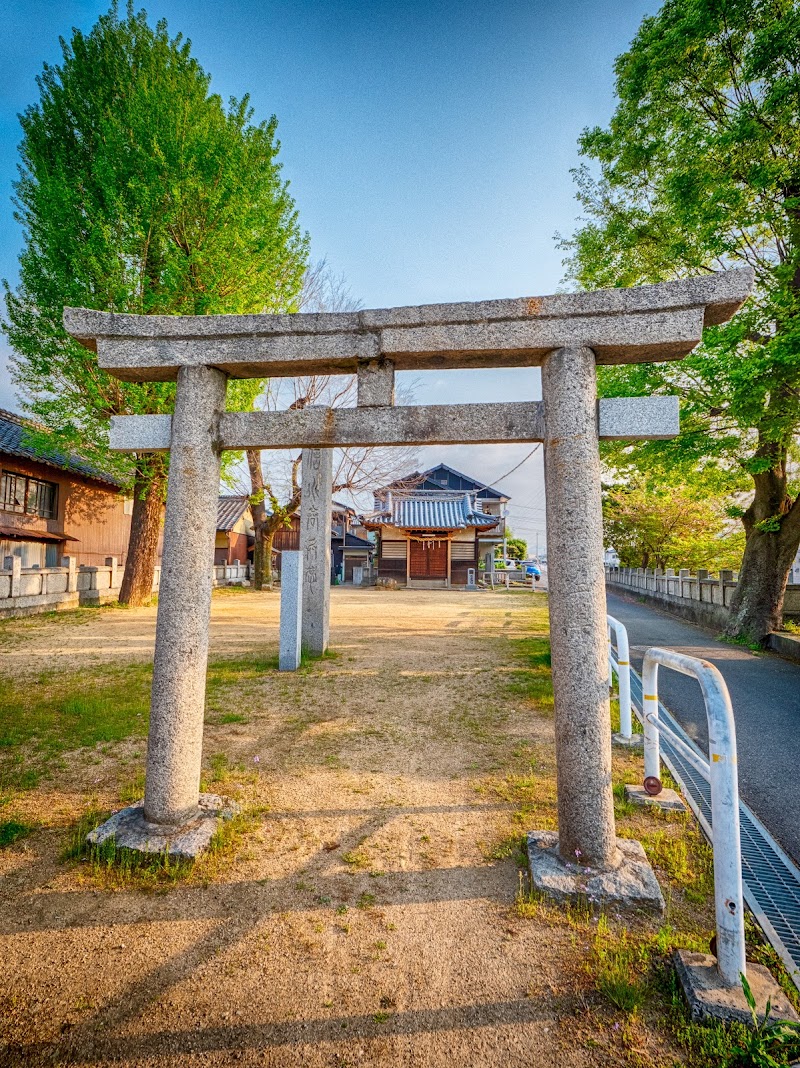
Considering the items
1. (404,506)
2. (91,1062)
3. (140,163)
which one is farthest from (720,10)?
(404,506)

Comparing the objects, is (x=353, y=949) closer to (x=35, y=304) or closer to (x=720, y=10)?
(x=720, y=10)

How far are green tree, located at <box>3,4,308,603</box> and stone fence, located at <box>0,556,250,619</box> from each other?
→ 3756 mm

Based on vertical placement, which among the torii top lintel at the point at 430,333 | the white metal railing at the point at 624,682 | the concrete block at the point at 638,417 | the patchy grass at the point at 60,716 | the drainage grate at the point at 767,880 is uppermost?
the torii top lintel at the point at 430,333

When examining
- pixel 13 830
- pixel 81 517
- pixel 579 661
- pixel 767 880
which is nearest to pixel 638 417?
pixel 579 661

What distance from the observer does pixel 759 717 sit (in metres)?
6.36

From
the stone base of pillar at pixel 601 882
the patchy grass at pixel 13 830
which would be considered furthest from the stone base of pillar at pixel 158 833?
the stone base of pillar at pixel 601 882

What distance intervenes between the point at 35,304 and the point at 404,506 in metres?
21.4

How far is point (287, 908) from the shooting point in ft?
9.49

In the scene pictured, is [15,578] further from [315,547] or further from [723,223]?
[723,223]

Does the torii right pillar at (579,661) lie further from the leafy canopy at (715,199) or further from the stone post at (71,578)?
the stone post at (71,578)

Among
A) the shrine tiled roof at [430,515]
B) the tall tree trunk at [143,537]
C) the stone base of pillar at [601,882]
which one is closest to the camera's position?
the stone base of pillar at [601,882]

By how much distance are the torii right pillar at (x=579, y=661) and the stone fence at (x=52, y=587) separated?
10536 mm

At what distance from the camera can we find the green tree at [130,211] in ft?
38.4

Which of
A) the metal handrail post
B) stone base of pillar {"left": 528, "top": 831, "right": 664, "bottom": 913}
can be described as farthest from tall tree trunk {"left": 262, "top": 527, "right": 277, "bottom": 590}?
stone base of pillar {"left": 528, "top": 831, "right": 664, "bottom": 913}
